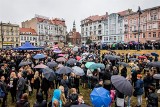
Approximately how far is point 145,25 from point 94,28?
31.6 meters

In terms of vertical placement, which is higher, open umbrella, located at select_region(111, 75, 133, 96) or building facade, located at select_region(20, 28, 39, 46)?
building facade, located at select_region(20, 28, 39, 46)

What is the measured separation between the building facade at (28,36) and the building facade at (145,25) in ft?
134

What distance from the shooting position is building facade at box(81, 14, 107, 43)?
310ft

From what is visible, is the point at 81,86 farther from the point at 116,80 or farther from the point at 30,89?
the point at 116,80

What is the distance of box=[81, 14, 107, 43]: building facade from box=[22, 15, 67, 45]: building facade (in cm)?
1411

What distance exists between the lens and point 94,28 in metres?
99.3

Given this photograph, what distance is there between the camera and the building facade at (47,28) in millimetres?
101125

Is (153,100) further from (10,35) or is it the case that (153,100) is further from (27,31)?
(27,31)

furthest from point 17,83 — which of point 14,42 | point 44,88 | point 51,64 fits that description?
point 14,42

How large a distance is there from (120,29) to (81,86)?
69.7 m

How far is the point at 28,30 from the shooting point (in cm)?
9631

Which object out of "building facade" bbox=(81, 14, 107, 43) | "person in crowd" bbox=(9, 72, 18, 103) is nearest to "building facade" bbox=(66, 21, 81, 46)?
"building facade" bbox=(81, 14, 107, 43)

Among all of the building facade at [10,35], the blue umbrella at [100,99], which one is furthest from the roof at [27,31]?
the blue umbrella at [100,99]

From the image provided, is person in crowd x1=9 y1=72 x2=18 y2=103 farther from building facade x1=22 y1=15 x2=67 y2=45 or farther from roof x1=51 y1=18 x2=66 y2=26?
roof x1=51 y1=18 x2=66 y2=26
